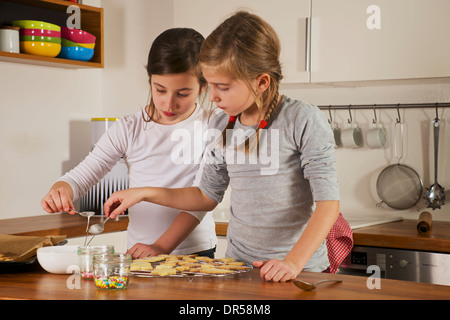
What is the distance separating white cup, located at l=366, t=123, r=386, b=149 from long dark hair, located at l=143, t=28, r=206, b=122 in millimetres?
1228

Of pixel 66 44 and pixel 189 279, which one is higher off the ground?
pixel 66 44

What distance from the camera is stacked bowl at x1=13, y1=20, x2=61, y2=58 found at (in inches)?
105

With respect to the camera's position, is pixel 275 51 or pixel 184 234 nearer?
pixel 275 51

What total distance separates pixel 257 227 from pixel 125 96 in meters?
1.97

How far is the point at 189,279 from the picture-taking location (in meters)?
1.31

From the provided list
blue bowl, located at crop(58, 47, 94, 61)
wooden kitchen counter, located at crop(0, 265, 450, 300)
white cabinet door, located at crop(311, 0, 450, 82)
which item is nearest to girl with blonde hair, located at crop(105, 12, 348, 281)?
wooden kitchen counter, located at crop(0, 265, 450, 300)

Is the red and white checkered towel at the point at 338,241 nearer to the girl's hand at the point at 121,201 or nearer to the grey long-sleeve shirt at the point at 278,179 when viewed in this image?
the grey long-sleeve shirt at the point at 278,179

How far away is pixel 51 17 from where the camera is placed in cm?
296

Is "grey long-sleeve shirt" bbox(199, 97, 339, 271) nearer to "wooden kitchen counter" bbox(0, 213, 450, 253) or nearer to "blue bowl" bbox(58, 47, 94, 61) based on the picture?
"wooden kitchen counter" bbox(0, 213, 450, 253)

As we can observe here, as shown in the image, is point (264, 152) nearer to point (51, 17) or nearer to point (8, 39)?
point (8, 39)

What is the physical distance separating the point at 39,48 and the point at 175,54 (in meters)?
1.25

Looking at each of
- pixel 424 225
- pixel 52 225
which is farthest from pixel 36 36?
pixel 424 225
